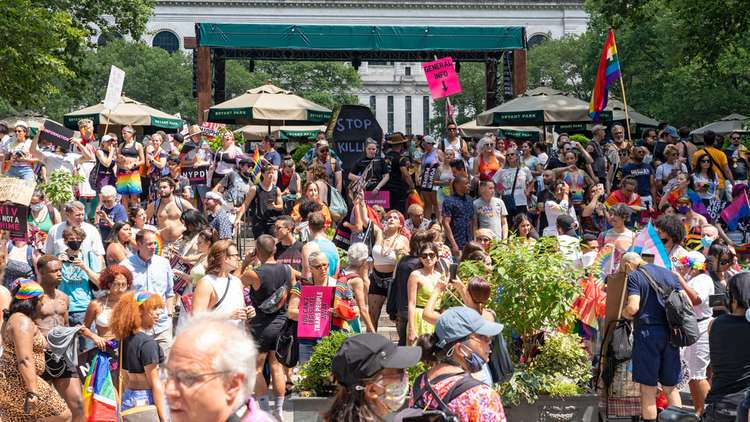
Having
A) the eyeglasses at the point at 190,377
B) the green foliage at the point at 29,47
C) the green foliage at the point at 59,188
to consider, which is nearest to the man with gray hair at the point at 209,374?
the eyeglasses at the point at 190,377

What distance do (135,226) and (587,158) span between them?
7.51 metres

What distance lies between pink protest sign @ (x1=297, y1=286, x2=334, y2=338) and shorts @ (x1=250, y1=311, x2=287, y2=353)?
0.57ft

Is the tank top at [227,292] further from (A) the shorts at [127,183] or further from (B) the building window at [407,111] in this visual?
(B) the building window at [407,111]

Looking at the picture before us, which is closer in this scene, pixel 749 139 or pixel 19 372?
pixel 19 372

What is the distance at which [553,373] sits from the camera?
9.53 m

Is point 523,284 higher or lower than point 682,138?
lower

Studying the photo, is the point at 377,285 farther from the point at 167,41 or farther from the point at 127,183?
the point at 167,41

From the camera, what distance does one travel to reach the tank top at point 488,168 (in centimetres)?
1644

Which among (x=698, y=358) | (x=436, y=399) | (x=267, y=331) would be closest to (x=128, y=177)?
(x=267, y=331)

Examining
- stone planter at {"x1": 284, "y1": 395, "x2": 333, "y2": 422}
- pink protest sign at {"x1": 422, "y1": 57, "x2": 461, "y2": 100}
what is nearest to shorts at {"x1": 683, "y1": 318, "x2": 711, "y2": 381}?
stone planter at {"x1": 284, "y1": 395, "x2": 333, "y2": 422}

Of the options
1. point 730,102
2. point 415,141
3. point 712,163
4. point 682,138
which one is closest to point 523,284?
Answer: point 712,163

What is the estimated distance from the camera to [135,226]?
12586 millimetres

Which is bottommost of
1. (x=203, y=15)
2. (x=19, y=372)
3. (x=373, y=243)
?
(x=19, y=372)

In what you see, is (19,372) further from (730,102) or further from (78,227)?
(730,102)
